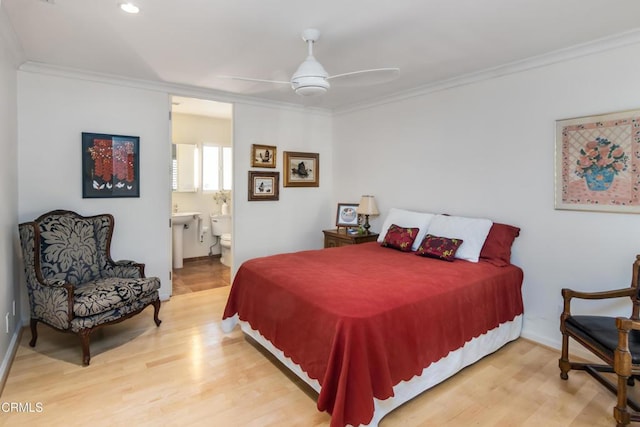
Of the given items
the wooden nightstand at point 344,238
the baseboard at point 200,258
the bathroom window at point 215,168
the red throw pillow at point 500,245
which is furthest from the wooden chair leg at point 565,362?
the baseboard at point 200,258

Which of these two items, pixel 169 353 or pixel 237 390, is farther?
pixel 169 353

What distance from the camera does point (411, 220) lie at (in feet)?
12.5

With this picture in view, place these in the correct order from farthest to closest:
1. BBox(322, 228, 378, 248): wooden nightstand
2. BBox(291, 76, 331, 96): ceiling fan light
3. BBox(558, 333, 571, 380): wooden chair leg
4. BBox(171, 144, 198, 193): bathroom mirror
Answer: BBox(171, 144, 198, 193): bathroom mirror → BBox(322, 228, 378, 248): wooden nightstand → BBox(558, 333, 571, 380): wooden chair leg → BBox(291, 76, 331, 96): ceiling fan light

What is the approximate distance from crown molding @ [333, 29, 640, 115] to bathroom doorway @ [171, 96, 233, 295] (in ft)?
9.69

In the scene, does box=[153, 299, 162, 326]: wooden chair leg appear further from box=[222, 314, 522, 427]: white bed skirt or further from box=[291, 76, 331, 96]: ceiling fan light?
box=[291, 76, 331, 96]: ceiling fan light

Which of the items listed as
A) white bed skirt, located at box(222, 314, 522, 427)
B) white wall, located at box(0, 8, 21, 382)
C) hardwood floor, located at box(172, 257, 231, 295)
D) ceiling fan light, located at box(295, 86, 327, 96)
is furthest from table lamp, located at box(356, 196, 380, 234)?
white wall, located at box(0, 8, 21, 382)

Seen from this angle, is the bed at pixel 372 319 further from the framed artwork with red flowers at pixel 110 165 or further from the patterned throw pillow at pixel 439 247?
the framed artwork with red flowers at pixel 110 165

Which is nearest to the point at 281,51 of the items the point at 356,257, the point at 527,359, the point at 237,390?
the point at 356,257

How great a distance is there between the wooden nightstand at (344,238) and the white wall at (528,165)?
0.63m

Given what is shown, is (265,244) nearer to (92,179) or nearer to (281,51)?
(92,179)

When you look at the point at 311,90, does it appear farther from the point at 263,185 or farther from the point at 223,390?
the point at 263,185

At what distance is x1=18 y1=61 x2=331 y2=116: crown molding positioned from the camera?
130 inches

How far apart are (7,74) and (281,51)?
218cm

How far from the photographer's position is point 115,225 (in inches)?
147
